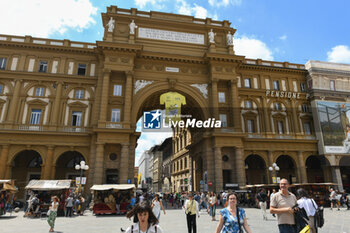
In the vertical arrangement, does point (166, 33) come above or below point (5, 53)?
above

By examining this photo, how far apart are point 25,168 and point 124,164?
47.7ft

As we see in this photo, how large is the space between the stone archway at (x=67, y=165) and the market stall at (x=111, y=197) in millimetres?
11708

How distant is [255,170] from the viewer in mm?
38094

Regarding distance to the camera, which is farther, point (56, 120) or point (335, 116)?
point (335, 116)

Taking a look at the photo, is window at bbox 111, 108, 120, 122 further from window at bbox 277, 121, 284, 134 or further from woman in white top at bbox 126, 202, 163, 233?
woman in white top at bbox 126, 202, 163, 233

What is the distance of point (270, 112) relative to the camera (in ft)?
123

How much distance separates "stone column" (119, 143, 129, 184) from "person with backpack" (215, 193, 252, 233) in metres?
23.9

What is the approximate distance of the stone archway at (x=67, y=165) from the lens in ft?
109

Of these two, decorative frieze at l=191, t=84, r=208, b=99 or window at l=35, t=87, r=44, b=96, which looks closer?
window at l=35, t=87, r=44, b=96

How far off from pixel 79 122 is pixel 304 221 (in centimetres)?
3015

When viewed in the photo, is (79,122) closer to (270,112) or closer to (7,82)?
(7,82)

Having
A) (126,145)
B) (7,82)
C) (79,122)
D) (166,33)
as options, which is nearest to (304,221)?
(126,145)

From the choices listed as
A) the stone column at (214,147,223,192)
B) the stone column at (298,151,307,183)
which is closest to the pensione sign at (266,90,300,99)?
the stone column at (298,151,307,183)

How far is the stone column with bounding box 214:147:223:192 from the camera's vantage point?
2931 centimetres
